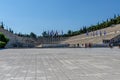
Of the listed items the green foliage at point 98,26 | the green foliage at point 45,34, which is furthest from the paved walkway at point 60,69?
the green foliage at point 45,34

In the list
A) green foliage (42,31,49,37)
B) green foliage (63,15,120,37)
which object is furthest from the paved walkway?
green foliage (42,31,49,37)

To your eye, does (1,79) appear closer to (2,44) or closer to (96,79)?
(96,79)

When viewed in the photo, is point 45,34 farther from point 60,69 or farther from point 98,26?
point 60,69

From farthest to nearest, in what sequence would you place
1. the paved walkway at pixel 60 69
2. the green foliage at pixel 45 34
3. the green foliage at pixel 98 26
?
the green foliage at pixel 45 34
the green foliage at pixel 98 26
the paved walkway at pixel 60 69

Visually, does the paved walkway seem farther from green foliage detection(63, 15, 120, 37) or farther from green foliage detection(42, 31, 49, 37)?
green foliage detection(42, 31, 49, 37)

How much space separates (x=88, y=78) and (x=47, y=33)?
147 meters

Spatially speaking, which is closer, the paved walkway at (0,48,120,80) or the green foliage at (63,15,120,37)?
the paved walkway at (0,48,120,80)

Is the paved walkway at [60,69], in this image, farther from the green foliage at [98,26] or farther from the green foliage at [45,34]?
the green foliage at [45,34]

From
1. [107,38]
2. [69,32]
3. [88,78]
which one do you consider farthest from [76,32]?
[88,78]

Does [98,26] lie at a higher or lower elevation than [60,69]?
higher

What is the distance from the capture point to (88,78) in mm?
11266

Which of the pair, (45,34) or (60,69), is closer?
(60,69)

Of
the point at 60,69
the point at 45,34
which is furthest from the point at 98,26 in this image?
the point at 60,69

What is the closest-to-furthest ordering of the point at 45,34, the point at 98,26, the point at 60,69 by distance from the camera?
the point at 60,69
the point at 98,26
the point at 45,34
